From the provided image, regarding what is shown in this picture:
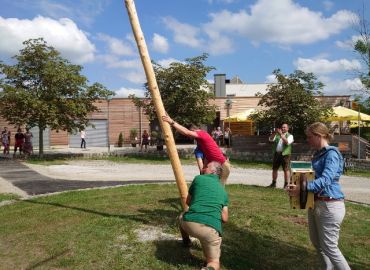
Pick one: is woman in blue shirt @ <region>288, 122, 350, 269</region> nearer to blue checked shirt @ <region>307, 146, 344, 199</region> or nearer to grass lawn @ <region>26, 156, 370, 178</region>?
blue checked shirt @ <region>307, 146, 344, 199</region>

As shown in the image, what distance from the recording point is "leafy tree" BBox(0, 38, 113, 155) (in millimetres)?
22391

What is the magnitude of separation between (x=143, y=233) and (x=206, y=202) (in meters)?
1.93

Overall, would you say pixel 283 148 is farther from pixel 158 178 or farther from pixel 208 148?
pixel 208 148

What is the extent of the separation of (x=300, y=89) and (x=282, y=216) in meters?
15.7

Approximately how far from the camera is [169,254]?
5746 mm

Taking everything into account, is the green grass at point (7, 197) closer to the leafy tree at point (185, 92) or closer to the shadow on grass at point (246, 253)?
the shadow on grass at point (246, 253)

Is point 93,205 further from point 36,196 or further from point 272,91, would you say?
→ point 272,91

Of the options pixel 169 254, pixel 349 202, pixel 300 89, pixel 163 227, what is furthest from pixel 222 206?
pixel 300 89

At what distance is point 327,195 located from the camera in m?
4.55

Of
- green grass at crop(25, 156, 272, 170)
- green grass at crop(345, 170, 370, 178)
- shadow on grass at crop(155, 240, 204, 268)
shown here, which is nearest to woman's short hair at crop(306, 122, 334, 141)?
shadow on grass at crop(155, 240, 204, 268)

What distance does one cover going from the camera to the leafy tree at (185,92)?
23.7 metres

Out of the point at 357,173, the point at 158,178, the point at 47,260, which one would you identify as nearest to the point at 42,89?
the point at 158,178

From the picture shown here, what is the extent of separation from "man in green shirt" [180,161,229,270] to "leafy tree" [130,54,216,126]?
18.4m

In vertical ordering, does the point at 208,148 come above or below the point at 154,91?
below
